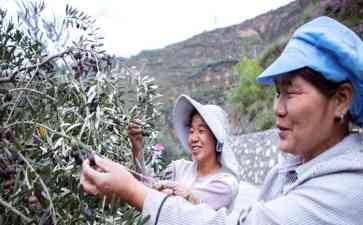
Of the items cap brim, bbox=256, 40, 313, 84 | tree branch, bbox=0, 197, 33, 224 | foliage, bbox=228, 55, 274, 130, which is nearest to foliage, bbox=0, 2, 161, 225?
tree branch, bbox=0, 197, 33, 224

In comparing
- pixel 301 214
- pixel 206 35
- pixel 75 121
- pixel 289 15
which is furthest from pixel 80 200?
pixel 206 35

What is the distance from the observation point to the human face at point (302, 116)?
1.24 metres

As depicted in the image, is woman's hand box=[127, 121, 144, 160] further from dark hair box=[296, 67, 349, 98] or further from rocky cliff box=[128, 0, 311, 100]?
rocky cliff box=[128, 0, 311, 100]

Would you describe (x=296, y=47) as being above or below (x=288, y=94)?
above

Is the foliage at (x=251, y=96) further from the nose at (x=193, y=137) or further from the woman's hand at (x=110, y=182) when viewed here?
the woman's hand at (x=110, y=182)

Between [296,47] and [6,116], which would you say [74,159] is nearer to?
[6,116]

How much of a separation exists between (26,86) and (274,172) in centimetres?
73

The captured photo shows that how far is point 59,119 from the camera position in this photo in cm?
109

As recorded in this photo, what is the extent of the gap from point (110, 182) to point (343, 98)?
0.58 metres

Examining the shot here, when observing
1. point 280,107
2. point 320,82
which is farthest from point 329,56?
point 280,107

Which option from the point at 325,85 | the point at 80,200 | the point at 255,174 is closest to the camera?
the point at 80,200

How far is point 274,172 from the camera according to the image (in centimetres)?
148

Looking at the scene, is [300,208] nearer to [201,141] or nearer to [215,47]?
[201,141]

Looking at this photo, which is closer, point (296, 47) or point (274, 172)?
point (296, 47)
